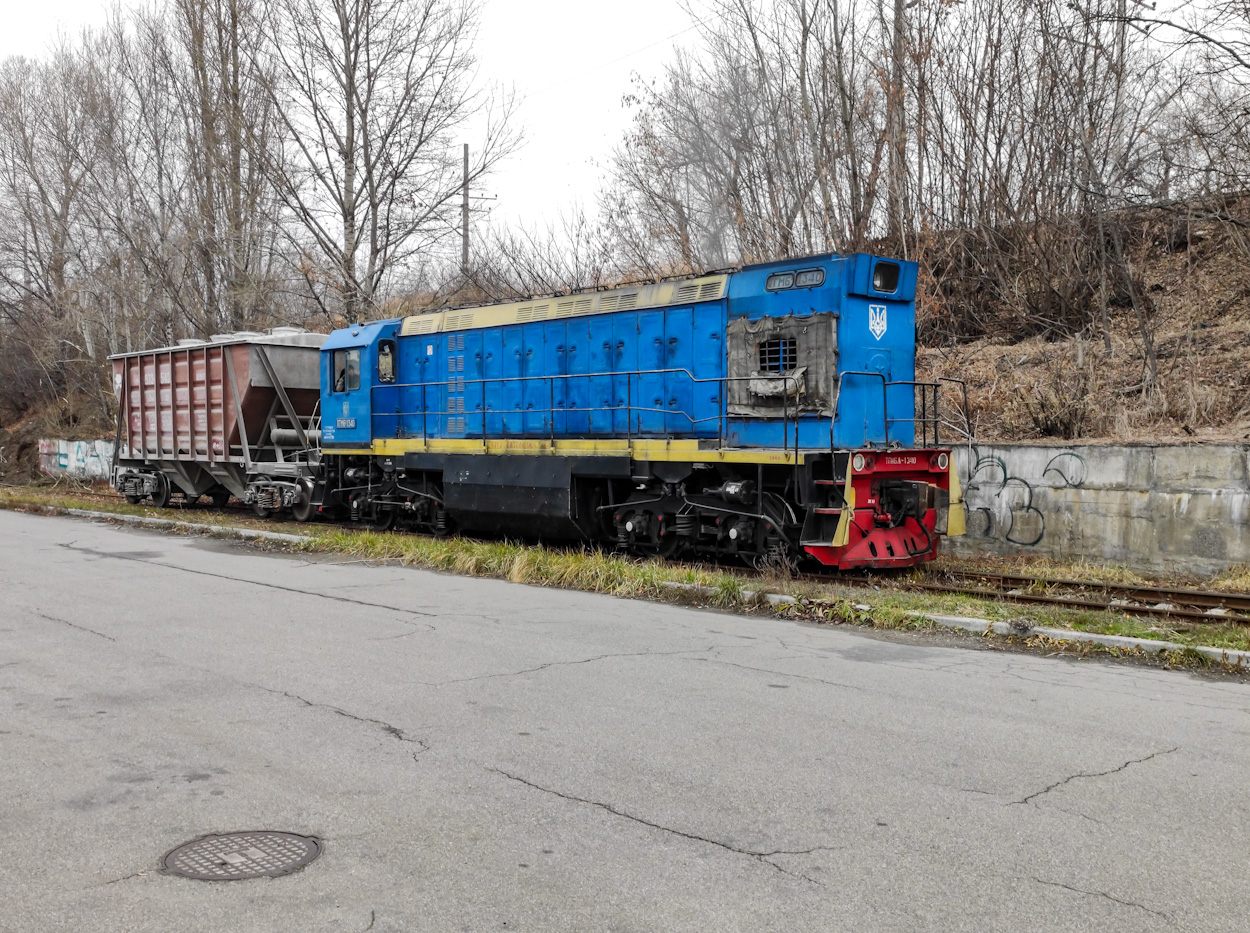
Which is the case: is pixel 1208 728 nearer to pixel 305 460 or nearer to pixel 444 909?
pixel 444 909

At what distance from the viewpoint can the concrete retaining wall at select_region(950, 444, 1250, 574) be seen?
1196 centimetres

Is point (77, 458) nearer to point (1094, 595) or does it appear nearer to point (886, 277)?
point (886, 277)

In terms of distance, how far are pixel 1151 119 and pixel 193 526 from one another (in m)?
18.8

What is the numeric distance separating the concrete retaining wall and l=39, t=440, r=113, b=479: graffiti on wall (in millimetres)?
26074

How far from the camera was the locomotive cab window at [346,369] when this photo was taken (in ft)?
58.6

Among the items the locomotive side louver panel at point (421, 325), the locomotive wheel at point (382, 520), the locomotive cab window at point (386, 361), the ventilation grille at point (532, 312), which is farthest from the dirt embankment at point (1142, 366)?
the locomotive wheel at point (382, 520)

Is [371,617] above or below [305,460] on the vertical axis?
below

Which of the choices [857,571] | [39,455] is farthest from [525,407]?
[39,455]

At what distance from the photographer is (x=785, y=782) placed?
497cm

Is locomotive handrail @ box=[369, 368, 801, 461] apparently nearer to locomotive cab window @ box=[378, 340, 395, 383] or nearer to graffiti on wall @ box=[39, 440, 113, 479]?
locomotive cab window @ box=[378, 340, 395, 383]

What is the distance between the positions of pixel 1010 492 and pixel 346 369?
1132cm

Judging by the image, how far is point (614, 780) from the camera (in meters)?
5.00

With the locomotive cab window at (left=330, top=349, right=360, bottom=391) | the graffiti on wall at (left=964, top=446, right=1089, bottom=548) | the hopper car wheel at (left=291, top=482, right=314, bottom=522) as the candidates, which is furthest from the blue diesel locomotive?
the hopper car wheel at (left=291, top=482, right=314, bottom=522)

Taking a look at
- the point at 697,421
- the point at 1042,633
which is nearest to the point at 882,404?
the point at 697,421
